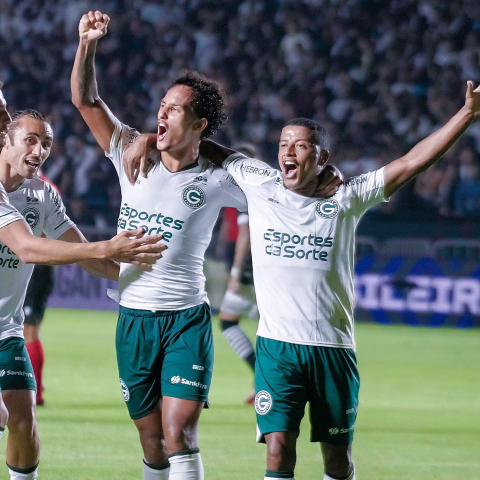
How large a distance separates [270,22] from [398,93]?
140 inches

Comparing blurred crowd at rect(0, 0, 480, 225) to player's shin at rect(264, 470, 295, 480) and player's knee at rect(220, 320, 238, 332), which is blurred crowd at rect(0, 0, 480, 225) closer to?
player's knee at rect(220, 320, 238, 332)

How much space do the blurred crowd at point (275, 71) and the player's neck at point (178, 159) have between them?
Answer: 429 inches

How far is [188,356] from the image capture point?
4.80m

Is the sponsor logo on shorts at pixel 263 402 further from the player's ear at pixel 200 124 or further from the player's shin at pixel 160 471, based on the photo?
the player's ear at pixel 200 124

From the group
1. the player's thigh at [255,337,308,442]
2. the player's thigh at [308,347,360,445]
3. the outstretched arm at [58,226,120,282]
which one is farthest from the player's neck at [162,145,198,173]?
the player's thigh at [308,347,360,445]

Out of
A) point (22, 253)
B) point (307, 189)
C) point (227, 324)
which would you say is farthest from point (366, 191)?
point (227, 324)

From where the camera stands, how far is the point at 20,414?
496 centimetres

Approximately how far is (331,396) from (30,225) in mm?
1915

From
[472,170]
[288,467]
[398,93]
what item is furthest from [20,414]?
[398,93]

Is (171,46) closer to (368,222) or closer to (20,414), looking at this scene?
(368,222)

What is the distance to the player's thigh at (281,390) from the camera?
4629 millimetres

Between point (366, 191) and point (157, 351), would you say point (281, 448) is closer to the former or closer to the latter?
point (157, 351)

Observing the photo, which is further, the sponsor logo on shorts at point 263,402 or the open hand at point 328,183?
the open hand at point 328,183

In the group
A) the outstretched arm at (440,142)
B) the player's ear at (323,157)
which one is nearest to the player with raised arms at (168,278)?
the player's ear at (323,157)
